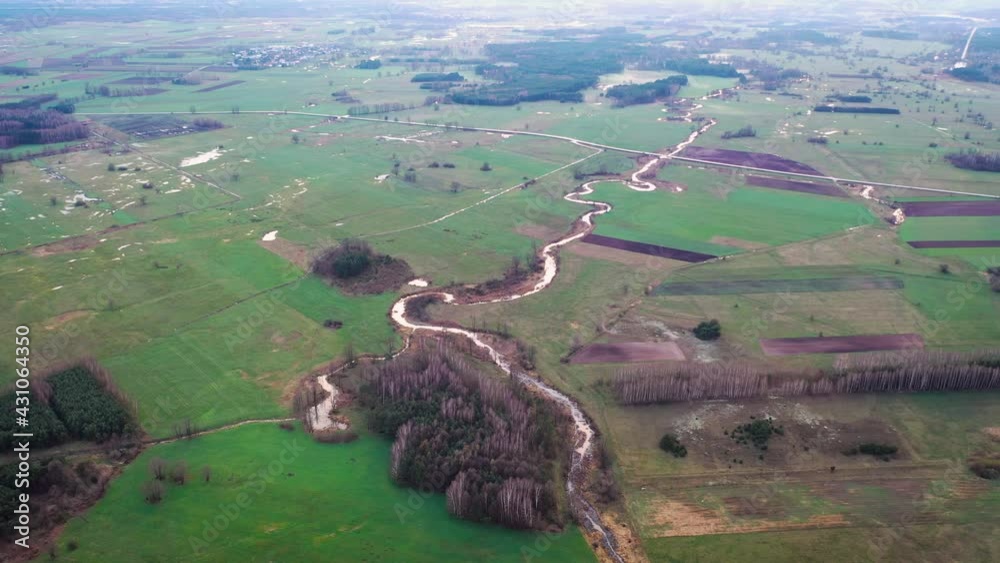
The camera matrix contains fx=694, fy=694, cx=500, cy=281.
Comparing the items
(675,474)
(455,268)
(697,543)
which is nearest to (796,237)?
(455,268)

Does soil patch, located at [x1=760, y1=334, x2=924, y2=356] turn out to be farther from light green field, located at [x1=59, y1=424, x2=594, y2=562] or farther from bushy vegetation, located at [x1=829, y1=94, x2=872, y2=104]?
bushy vegetation, located at [x1=829, y1=94, x2=872, y2=104]

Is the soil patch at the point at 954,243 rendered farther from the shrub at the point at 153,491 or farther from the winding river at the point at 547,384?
the shrub at the point at 153,491

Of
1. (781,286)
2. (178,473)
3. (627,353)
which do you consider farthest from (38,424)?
(781,286)

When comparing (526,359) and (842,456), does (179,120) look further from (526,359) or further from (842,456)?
(842,456)

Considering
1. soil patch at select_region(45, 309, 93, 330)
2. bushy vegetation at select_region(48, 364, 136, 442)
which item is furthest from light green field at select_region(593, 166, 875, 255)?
soil patch at select_region(45, 309, 93, 330)

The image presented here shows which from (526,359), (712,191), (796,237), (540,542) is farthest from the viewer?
(712,191)

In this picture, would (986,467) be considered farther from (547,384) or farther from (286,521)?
(286,521)

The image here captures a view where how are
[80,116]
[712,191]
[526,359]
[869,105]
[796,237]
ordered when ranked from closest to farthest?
[526,359] → [796,237] → [712,191] → [80,116] → [869,105]

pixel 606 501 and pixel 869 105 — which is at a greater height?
pixel 869 105
